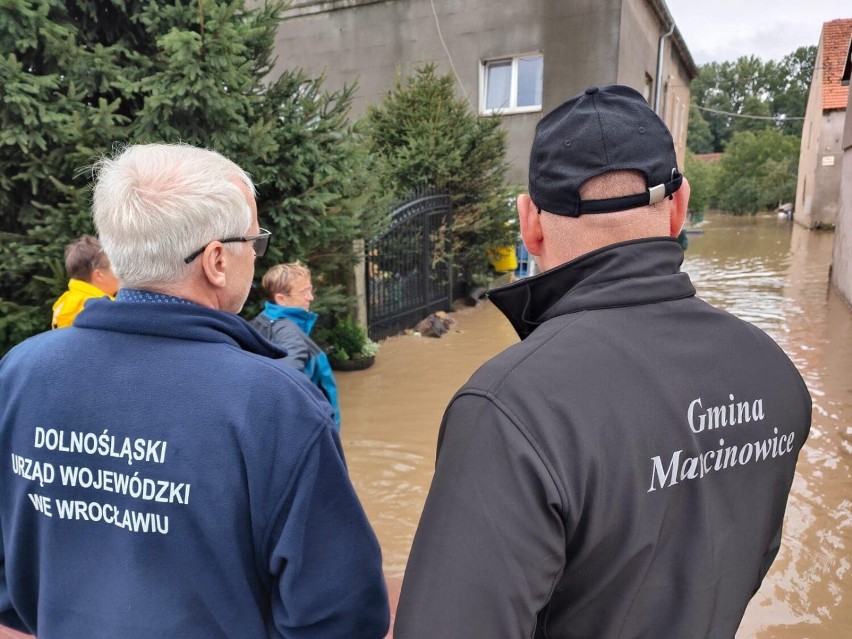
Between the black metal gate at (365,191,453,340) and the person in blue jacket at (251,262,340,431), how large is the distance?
3.58 metres

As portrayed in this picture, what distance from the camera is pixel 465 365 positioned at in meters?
7.02

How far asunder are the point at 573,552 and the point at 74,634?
1.07 m

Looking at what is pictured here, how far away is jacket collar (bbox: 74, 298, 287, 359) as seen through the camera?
1.21 m

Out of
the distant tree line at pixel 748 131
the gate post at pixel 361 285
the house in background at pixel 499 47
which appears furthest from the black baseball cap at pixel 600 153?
the distant tree line at pixel 748 131

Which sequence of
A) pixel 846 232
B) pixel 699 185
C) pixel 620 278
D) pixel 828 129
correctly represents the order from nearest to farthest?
pixel 620 278 < pixel 846 232 < pixel 828 129 < pixel 699 185

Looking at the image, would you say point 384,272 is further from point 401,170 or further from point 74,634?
point 74,634

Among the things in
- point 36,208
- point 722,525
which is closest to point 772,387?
point 722,525

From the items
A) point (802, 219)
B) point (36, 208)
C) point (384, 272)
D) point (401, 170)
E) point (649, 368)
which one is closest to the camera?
point (649, 368)

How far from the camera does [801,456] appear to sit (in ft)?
15.8

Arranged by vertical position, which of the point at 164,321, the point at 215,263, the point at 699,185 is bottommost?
the point at 164,321

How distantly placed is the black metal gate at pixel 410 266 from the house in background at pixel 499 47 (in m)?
Answer: 3.61

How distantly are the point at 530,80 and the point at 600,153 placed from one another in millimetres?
13029

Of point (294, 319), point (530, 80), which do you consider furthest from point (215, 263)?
point (530, 80)

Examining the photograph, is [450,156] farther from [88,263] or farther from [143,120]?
[88,263]
